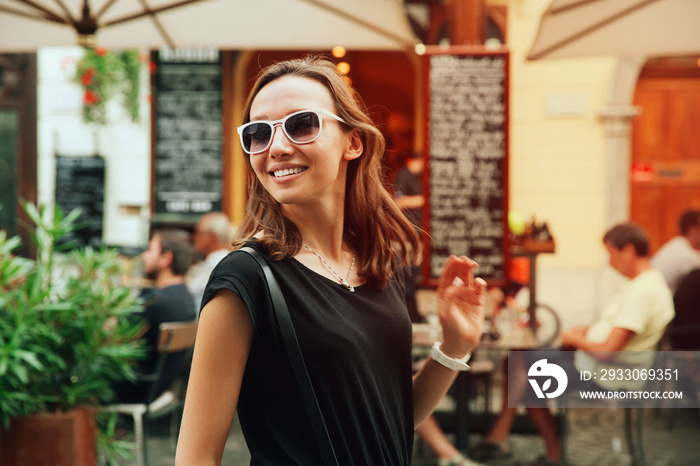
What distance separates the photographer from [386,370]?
156 centimetres

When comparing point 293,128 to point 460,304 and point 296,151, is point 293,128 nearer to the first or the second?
point 296,151

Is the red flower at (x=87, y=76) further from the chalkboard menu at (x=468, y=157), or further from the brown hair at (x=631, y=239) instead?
the brown hair at (x=631, y=239)

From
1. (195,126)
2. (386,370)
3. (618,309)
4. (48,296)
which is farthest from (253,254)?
(195,126)

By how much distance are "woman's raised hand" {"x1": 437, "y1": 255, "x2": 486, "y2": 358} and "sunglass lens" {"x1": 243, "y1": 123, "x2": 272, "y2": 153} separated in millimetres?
449

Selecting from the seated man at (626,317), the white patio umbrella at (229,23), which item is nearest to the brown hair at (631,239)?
the seated man at (626,317)

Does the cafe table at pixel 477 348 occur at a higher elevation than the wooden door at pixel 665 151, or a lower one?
lower

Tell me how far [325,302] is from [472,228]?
13.6 ft

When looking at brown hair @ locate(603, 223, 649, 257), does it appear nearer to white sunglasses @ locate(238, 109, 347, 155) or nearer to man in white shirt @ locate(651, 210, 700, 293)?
man in white shirt @ locate(651, 210, 700, 293)

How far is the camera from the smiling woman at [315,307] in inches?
54.2

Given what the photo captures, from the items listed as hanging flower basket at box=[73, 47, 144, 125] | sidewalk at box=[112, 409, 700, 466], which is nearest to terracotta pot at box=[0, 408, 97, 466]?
sidewalk at box=[112, 409, 700, 466]

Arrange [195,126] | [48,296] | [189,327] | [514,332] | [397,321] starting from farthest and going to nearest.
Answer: [195,126] < [514,332] < [189,327] < [48,296] < [397,321]

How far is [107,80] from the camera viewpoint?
7.96 metres

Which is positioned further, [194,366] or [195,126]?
[195,126]

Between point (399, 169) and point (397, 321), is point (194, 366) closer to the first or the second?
point (397, 321)
